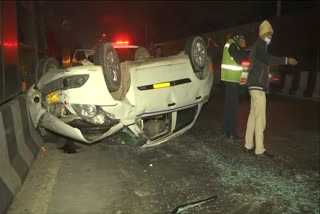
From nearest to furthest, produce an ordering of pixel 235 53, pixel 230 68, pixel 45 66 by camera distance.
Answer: pixel 45 66 → pixel 235 53 → pixel 230 68

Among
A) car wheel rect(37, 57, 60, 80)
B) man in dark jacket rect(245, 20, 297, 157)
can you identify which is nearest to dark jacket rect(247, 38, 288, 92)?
man in dark jacket rect(245, 20, 297, 157)

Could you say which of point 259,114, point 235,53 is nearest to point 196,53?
point 235,53

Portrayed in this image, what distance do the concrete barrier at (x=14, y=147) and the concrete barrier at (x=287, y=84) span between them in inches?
379

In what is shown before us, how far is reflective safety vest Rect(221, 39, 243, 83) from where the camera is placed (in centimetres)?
601

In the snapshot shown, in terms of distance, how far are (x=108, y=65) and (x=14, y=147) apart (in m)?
1.43

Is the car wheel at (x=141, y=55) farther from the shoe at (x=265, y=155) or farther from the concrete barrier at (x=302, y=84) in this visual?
the concrete barrier at (x=302, y=84)

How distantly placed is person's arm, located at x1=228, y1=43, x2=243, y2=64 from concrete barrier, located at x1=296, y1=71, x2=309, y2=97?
22.0 feet

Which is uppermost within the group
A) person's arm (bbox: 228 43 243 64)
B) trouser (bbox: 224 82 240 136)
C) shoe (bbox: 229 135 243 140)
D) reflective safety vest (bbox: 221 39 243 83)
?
person's arm (bbox: 228 43 243 64)

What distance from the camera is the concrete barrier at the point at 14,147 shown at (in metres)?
3.61

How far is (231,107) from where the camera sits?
20.7 feet

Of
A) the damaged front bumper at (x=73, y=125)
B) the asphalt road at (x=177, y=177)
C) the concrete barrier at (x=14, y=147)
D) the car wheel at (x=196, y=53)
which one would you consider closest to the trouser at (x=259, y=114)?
the asphalt road at (x=177, y=177)

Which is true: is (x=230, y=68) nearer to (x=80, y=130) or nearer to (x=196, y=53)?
(x=196, y=53)

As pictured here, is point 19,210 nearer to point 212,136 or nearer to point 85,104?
point 85,104

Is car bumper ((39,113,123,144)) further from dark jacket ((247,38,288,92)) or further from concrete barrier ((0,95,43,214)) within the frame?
dark jacket ((247,38,288,92))
